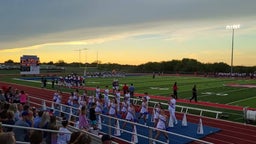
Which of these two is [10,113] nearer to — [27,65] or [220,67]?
[27,65]

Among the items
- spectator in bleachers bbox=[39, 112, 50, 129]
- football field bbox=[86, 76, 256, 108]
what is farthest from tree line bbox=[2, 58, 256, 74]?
spectator in bleachers bbox=[39, 112, 50, 129]

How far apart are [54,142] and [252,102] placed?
23.7 m

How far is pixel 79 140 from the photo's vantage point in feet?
14.0

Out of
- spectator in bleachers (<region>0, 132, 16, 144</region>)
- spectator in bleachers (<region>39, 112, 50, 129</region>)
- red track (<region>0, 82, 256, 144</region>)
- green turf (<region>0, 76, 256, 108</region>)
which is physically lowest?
red track (<region>0, 82, 256, 144</region>)

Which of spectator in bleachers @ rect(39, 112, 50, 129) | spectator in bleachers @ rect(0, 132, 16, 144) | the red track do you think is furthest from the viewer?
the red track

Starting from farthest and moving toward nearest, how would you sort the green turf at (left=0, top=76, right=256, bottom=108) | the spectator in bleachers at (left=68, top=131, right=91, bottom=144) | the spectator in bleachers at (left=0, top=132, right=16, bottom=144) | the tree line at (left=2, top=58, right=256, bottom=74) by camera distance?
the tree line at (left=2, top=58, right=256, bottom=74)
the green turf at (left=0, top=76, right=256, bottom=108)
the spectator in bleachers at (left=68, top=131, right=91, bottom=144)
the spectator in bleachers at (left=0, top=132, right=16, bottom=144)

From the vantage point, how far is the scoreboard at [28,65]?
148 feet

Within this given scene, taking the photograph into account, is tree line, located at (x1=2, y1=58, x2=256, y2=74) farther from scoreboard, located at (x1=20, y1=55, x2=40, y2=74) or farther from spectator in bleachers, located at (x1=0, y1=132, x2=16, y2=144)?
spectator in bleachers, located at (x1=0, y1=132, x2=16, y2=144)

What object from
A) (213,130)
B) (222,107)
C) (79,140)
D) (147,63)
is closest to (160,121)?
(213,130)

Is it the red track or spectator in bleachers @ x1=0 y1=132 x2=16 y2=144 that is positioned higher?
spectator in bleachers @ x1=0 y1=132 x2=16 y2=144

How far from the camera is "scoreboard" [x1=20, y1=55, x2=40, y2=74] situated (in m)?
45.1

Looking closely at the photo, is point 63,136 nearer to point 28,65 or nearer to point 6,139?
point 6,139

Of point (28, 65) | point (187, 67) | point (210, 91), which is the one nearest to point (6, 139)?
point (210, 91)

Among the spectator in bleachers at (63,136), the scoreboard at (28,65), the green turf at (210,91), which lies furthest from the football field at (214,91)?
the spectator in bleachers at (63,136)
